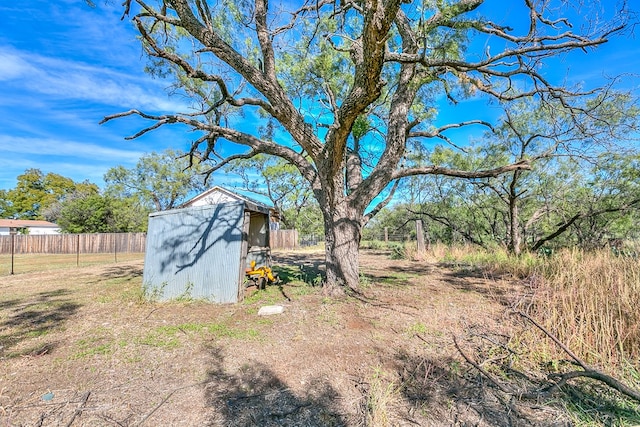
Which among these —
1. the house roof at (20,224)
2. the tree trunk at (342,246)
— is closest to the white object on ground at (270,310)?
the tree trunk at (342,246)

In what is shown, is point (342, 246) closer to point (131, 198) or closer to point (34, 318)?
point (34, 318)

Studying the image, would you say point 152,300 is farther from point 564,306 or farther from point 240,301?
point 564,306

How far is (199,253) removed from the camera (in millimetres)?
5441

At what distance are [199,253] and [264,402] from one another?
12.9 feet

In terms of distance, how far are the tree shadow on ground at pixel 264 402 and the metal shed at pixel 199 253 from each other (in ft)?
8.75

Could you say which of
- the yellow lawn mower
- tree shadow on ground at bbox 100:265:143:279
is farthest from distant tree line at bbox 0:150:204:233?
the yellow lawn mower

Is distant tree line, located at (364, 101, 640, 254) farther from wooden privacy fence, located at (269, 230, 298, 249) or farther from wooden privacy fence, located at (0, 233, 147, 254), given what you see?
wooden privacy fence, located at (0, 233, 147, 254)

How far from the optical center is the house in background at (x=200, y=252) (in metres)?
5.16

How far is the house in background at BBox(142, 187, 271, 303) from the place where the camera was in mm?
5156

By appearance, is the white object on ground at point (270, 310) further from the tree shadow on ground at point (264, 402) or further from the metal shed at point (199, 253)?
the tree shadow on ground at point (264, 402)

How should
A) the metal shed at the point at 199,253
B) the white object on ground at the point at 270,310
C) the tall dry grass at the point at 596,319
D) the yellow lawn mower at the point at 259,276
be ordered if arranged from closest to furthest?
the tall dry grass at the point at 596,319 → the white object on ground at the point at 270,310 → the metal shed at the point at 199,253 → the yellow lawn mower at the point at 259,276

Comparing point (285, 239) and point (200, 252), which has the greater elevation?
point (200, 252)

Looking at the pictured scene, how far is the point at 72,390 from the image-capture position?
2.31 metres

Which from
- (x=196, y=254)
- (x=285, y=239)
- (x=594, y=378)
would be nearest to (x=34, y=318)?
(x=196, y=254)
